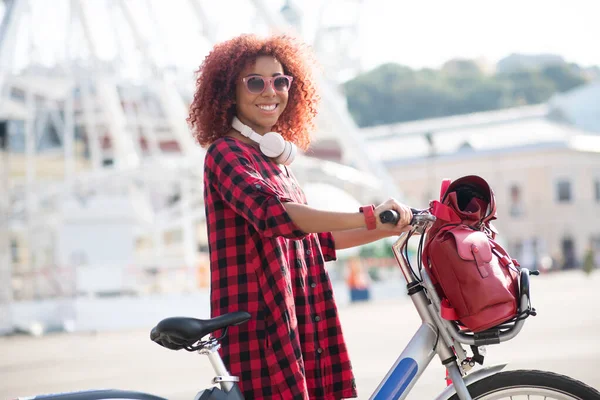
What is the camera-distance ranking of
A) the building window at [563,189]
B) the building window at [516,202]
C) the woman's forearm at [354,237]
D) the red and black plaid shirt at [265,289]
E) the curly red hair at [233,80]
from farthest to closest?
the building window at [516,202] < the building window at [563,189] < the woman's forearm at [354,237] < the curly red hair at [233,80] < the red and black plaid shirt at [265,289]

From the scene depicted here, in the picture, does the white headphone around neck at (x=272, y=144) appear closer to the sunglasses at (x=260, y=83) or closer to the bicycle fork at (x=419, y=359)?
the sunglasses at (x=260, y=83)

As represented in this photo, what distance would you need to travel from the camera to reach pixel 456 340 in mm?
3502

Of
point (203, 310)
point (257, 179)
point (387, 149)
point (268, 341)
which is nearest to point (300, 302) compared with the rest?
point (268, 341)

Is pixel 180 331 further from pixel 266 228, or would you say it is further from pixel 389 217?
pixel 389 217

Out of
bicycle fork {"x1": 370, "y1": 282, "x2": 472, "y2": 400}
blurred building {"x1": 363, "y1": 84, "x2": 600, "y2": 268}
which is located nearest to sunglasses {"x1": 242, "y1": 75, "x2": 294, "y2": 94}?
bicycle fork {"x1": 370, "y1": 282, "x2": 472, "y2": 400}

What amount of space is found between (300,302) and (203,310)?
21.0 metres

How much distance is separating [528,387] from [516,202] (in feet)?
185

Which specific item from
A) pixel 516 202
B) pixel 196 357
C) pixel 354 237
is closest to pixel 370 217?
pixel 354 237

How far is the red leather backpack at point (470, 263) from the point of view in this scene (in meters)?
3.37

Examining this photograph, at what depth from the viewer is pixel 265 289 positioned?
3.58 metres

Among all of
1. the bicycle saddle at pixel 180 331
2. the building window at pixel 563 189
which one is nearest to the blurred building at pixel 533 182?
the building window at pixel 563 189

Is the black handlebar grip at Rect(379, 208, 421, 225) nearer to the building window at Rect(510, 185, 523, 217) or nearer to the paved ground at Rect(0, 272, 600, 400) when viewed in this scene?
the paved ground at Rect(0, 272, 600, 400)

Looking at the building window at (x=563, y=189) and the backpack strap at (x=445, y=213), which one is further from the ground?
the backpack strap at (x=445, y=213)

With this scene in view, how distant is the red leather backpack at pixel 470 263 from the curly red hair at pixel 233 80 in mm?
759
